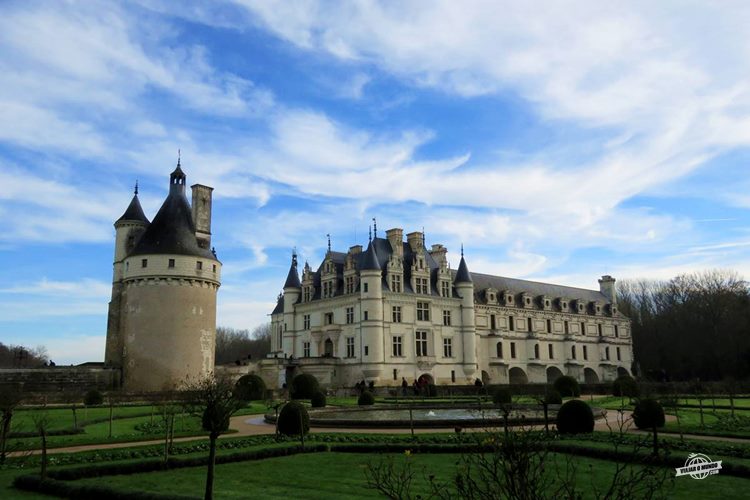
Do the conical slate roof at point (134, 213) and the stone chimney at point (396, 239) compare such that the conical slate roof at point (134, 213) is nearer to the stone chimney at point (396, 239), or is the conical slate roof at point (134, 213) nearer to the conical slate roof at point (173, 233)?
the conical slate roof at point (173, 233)

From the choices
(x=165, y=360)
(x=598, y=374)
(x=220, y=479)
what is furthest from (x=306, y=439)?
(x=598, y=374)

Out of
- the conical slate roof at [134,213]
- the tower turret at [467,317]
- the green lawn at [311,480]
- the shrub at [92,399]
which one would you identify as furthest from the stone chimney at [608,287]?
the green lawn at [311,480]

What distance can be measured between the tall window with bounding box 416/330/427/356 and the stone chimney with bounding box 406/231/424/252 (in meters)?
7.37

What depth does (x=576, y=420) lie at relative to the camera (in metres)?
18.0

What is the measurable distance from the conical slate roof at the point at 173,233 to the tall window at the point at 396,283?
15244 mm

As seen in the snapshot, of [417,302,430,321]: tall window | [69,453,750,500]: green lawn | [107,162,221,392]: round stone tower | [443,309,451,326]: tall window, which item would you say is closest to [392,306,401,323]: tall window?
[417,302,430,321]: tall window

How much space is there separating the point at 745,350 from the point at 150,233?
2031 inches

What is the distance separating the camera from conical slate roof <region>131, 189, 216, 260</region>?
3912 cm

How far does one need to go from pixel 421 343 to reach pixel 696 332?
31604 mm

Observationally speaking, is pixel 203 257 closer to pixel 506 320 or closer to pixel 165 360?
pixel 165 360

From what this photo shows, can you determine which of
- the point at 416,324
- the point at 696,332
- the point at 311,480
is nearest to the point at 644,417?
the point at 311,480

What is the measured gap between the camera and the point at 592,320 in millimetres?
69625

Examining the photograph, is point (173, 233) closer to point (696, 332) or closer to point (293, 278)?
point (293, 278)

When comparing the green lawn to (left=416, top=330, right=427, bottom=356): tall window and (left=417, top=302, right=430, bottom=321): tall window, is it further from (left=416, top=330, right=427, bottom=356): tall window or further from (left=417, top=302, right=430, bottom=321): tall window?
(left=417, top=302, right=430, bottom=321): tall window
